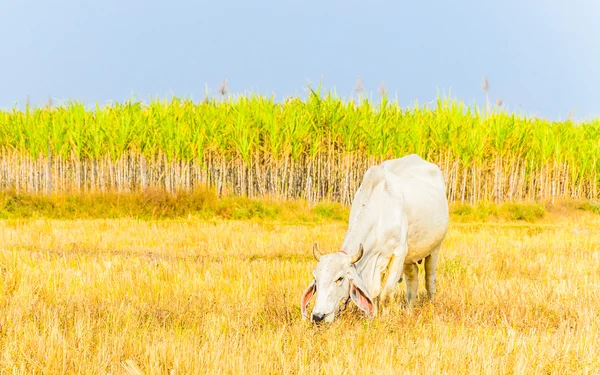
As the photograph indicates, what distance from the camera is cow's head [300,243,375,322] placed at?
4.68 m

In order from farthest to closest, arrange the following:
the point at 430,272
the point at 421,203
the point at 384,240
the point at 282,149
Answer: the point at 282,149 < the point at 430,272 < the point at 421,203 < the point at 384,240

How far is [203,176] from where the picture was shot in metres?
17.0

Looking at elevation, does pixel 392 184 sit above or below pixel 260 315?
above

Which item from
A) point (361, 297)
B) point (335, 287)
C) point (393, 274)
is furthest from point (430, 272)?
point (335, 287)

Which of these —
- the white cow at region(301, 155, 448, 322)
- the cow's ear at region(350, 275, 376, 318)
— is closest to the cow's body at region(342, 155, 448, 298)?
the white cow at region(301, 155, 448, 322)

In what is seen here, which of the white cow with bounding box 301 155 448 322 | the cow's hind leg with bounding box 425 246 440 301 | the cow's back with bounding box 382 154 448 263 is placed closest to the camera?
the white cow with bounding box 301 155 448 322

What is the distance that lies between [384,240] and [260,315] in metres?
1.25

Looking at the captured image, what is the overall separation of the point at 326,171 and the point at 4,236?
7.90 meters

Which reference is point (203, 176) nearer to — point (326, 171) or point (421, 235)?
point (326, 171)

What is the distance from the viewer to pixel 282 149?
1662 cm

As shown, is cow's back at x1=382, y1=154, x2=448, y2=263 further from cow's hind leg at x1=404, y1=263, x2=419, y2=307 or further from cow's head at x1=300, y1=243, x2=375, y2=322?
cow's head at x1=300, y1=243, x2=375, y2=322

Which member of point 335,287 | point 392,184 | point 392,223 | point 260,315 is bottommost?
point 260,315

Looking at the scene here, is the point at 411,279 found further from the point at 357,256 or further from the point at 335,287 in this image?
the point at 335,287

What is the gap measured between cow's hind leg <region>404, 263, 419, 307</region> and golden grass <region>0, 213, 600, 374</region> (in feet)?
0.80
